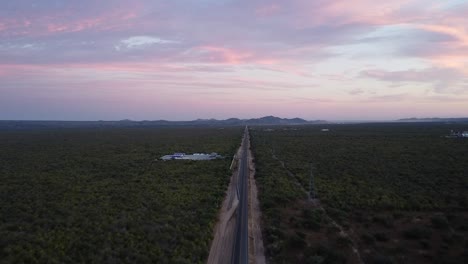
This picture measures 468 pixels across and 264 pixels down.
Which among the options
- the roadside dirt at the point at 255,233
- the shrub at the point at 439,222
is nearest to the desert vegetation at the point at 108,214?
the roadside dirt at the point at 255,233

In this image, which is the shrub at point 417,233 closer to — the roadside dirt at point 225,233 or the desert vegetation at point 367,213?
the desert vegetation at point 367,213

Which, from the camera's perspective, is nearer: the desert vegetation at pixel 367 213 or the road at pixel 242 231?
the road at pixel 242 231

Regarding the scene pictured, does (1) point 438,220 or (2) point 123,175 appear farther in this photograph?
(2) point 123,175

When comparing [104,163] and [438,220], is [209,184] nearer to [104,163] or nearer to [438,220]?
[438,220]

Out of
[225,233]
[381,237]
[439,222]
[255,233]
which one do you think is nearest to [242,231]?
[255,233]

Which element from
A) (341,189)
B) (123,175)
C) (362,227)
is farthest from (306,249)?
(123,175)

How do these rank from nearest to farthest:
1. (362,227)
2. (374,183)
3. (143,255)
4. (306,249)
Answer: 1. (143,255)
2. (306,249)
3. (362,227)
4. (374,183)

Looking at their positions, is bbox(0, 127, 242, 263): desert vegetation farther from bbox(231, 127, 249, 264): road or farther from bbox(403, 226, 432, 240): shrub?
bbox(403, 226, 432, 240): shrub

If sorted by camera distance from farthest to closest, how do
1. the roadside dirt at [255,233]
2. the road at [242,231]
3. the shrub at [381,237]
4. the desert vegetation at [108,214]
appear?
the shrub at [381,237] → the desert vegetation at [108,214] → the roadside dirt at [255,233] → the road at [242,231]

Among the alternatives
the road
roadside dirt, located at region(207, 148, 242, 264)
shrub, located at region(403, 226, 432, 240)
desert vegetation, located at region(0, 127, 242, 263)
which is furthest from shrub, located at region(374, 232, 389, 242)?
desert vegetation, located at region(0, 127, 242, 263)
